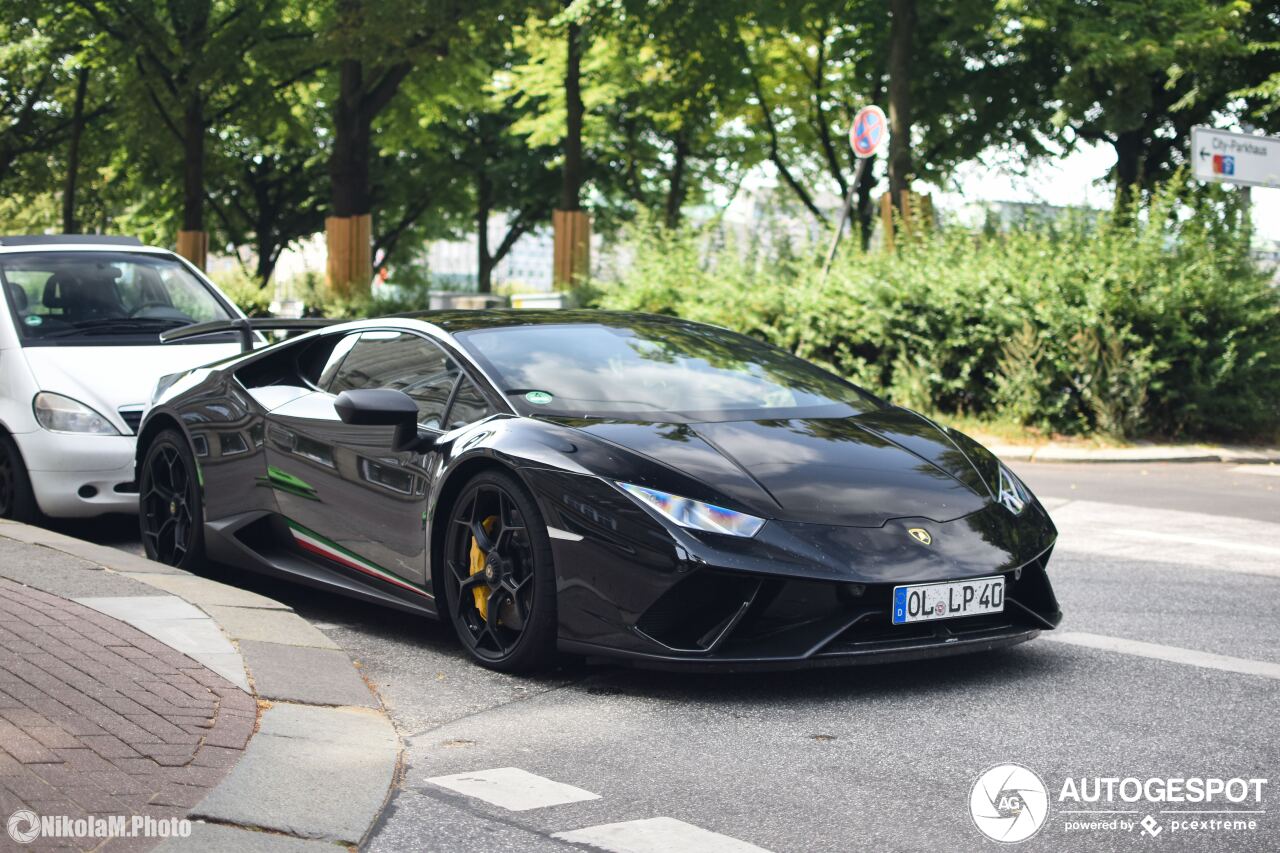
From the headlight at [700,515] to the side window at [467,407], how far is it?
0.97 metres

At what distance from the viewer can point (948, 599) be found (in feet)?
16.3

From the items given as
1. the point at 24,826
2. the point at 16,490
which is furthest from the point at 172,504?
the point at 24,826

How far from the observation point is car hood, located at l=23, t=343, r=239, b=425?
863cm

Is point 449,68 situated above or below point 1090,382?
above

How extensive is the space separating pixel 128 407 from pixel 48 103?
39.5m

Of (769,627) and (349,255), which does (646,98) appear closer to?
(349,255)

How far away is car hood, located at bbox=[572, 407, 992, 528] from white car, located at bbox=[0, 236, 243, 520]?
407cm

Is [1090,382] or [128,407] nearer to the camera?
[128,407]

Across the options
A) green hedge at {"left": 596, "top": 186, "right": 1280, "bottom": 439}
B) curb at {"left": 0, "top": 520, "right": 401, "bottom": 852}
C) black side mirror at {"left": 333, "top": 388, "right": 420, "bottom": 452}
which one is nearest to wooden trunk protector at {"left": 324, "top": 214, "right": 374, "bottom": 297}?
green hedge at {"left": 596, "top": 186, "right": 1280, "bottom": 439}

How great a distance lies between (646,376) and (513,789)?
225 centimetres

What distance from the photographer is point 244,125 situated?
3494 cm

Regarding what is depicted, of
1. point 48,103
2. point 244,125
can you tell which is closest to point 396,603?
point 244,125

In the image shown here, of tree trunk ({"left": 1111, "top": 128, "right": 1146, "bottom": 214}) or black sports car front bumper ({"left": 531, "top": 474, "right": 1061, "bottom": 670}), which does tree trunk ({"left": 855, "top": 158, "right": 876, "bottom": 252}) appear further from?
black sports car front bumper ({"left": 531, "top": 474, "right": 1061, "bottom": 670})

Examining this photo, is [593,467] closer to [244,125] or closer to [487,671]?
[487,671]
